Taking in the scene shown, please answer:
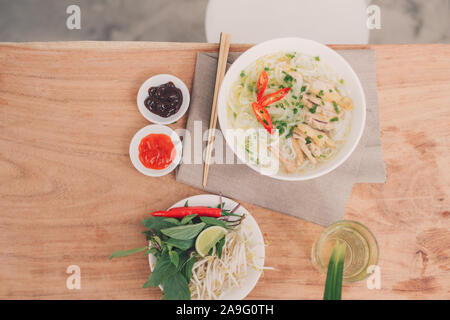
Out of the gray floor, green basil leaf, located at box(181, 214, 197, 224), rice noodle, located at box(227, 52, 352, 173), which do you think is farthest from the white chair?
green basil leaf, located at box(181, 214, 197, 224)

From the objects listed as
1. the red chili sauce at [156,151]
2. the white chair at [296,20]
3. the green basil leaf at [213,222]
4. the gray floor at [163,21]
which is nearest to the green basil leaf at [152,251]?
the green basil leaf at [213,222]

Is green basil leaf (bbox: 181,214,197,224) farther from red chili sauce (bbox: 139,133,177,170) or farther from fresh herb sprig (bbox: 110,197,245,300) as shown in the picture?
red chili sauce (bbox: 139,133,177,170)

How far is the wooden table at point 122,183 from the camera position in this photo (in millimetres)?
1740

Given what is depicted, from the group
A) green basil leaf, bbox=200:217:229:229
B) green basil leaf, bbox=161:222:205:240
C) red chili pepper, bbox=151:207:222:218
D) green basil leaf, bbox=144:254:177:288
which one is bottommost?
green basil leaf, bbox=144:254:177:288

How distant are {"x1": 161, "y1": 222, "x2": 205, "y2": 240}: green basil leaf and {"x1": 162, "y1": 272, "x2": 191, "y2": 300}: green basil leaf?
182mm

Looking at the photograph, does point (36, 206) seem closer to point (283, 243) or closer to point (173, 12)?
point (283, 243)

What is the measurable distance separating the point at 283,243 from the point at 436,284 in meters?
0.77

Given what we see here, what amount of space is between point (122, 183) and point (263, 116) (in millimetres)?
784

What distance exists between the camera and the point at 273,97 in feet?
5.43

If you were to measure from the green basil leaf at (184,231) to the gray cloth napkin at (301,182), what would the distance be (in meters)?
0.23

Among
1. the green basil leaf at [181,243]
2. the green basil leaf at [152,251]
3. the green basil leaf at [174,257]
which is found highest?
the green basil leaf at [181,243]

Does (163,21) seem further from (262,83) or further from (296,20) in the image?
(262,83)

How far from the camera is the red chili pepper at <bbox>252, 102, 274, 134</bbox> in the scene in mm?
1656

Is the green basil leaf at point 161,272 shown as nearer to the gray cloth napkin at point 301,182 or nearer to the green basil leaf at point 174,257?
the green basil leaf at point 174,257
